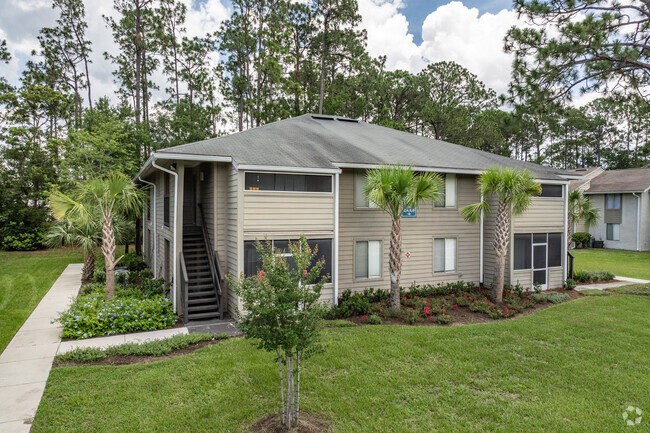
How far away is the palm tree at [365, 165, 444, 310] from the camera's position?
9.31 meters

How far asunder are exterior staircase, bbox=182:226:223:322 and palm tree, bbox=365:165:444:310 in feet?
14.8

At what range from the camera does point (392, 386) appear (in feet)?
18.9

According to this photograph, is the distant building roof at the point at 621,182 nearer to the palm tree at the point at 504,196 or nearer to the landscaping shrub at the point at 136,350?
the palm tree at the point at 504,196

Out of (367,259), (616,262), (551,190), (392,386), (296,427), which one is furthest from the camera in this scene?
(616,262)

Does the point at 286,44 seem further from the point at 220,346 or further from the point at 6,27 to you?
the point at 220,346

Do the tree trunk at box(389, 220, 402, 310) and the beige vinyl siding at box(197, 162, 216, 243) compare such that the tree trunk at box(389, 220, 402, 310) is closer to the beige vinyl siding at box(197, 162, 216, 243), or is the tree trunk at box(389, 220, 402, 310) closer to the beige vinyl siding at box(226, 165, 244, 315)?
the beige vinyl siding at box(226, 165, 244, 315)

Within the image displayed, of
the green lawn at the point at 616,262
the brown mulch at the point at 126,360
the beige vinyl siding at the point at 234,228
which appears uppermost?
the beige vinyl siding at the point at 234,228

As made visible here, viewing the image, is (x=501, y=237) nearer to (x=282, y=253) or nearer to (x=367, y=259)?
(x=367, y=259)

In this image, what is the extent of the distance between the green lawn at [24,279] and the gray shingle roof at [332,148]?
567 cm

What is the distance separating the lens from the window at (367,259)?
1103 centimetres

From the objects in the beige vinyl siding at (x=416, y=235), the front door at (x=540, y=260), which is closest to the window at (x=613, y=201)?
the front door at (x=540, y=260)

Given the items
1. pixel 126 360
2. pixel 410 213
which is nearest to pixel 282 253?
pixel 126 360

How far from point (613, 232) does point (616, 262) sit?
766cm

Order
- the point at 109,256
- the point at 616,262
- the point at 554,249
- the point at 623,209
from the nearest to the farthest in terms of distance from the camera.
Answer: the point at 109,256 → the point at 554,249 → the point at 616,262 → the point at 623,209
